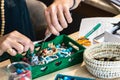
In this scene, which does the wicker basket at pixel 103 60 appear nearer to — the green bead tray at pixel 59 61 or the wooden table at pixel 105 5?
the green bead tray at pixel 59 61

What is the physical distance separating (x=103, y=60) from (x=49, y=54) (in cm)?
20

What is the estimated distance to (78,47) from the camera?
1110 millimetres

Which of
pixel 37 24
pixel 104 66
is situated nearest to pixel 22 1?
pixel 37 24

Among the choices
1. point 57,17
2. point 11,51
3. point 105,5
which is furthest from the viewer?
point 105,5

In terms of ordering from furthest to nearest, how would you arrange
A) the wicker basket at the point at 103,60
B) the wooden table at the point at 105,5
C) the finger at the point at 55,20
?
the wooden table at the point at 105,5
the finger at the point at 55,20
the wicker basket at the point at 103,60

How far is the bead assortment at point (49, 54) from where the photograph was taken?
1.04 metres

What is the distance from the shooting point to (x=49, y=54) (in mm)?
1086

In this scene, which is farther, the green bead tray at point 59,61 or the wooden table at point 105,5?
the wooden table at point 105,5

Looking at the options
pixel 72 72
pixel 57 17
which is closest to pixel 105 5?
pixel 57 17

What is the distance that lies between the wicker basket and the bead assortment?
8 centimetres

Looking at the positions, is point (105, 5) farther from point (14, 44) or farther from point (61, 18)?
point (14, 44)

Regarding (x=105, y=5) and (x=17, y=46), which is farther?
(x=105, y=5)

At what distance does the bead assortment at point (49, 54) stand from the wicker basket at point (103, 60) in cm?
8

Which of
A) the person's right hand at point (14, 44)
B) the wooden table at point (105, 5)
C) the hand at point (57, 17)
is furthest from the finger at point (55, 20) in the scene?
the wooden table at point (105, 5)
